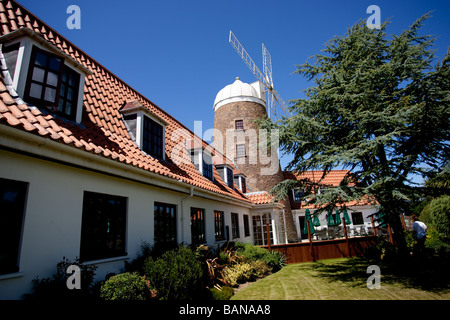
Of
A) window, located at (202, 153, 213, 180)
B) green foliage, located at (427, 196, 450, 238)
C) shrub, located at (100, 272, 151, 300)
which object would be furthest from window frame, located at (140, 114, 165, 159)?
green foliage, located at (427, 196, 450, 238)

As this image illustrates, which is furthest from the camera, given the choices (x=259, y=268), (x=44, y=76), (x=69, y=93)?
(x=259, y=268)

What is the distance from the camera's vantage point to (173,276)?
5609 mm

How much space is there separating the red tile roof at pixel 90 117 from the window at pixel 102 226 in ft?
3.78

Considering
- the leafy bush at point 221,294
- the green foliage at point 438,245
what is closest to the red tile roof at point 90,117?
the leafy bush at point 221,294

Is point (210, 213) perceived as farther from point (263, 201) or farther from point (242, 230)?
point (263, 201)

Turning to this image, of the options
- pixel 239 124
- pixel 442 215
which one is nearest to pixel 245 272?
pixel 442 215

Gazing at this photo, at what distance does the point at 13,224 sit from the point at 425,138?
11.8 meters

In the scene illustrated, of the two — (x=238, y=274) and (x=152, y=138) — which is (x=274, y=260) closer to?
(x=238, y=274)

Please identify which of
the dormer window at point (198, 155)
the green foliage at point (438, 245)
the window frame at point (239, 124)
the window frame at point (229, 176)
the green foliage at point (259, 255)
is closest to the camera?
the green foliage at point (438, 245)

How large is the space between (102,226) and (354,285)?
8357mm

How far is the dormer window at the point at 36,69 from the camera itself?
5059 millimetres

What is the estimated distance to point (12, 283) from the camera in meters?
3.82

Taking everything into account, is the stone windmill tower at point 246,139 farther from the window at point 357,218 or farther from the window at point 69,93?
the window at point 69,93

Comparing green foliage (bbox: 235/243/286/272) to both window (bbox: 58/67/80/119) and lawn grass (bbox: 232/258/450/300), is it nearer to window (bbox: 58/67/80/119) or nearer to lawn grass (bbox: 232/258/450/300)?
lawn grass (bbox: 232/258/450/300)
